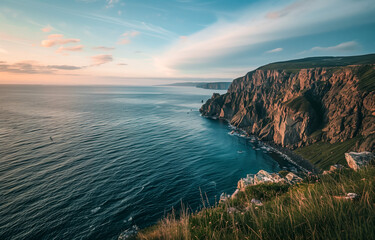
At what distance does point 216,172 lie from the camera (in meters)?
57.4

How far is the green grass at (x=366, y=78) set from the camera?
268 ft

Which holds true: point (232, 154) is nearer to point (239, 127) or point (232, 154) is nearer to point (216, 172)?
point (216, 172)

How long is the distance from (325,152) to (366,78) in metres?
52.5

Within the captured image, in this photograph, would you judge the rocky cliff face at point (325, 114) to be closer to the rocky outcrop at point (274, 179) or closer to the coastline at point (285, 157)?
the coastline at point (285, 157)

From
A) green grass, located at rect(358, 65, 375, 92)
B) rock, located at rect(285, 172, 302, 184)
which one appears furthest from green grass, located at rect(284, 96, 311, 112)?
rock, located at rect(285, 172, 302, 184)

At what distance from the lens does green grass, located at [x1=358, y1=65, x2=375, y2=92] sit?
81.8 metres

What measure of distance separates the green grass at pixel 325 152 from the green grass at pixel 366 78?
29.3 metres

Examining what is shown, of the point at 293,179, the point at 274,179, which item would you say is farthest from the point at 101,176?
the point at 293,179

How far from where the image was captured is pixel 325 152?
7388cm

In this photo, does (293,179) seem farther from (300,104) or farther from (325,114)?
(325,114)

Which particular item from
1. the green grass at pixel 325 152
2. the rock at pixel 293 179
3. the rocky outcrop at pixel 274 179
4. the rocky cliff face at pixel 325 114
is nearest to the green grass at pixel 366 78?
the rocky cliff face at pixel 325 114

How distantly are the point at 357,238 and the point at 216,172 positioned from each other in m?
57.5

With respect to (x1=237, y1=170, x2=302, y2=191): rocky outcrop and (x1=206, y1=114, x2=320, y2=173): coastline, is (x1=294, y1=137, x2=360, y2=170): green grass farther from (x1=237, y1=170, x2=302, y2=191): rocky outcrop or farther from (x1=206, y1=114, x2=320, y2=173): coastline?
(x1=237, y1=170, x2=302, y2=191): rocky outcrop

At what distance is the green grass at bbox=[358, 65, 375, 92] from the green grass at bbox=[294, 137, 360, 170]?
29.3m
